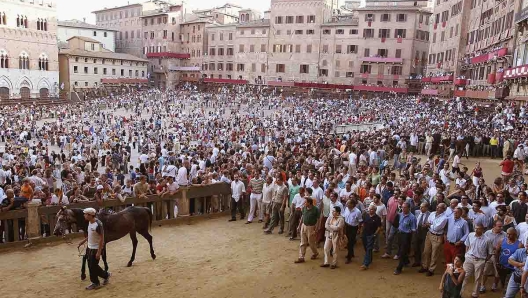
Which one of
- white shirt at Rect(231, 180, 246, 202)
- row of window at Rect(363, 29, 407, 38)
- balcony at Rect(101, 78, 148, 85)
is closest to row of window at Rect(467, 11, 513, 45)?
row of window at Rect(363, 29, 407, 38)

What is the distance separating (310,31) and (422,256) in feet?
190

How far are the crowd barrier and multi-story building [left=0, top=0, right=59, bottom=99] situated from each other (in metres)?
51.4

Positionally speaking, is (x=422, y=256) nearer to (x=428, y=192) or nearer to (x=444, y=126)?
(x=428, y=192)

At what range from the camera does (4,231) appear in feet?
32.9

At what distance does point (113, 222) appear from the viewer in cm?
888

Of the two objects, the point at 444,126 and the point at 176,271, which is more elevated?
the point at 444,126

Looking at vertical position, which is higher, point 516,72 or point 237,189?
point 516,72

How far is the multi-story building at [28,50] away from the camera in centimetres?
5431

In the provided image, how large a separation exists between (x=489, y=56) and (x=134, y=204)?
31959mm

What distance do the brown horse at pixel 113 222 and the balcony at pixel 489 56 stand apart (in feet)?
101

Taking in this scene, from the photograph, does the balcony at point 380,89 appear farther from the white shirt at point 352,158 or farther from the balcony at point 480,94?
the white shirt at point 352,158

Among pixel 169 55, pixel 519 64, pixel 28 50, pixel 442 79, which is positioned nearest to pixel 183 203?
pixel 519 64

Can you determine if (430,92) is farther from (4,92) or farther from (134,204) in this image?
(4,92)

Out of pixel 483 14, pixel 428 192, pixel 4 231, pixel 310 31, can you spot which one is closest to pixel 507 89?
pixel 483 14
